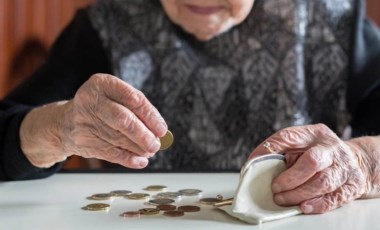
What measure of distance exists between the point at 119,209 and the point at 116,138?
4.1 inches

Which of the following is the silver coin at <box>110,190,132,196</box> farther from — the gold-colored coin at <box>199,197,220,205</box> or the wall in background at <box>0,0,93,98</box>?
the wall in background at <box>0,0,93,98</box>

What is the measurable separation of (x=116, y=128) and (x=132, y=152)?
43mm

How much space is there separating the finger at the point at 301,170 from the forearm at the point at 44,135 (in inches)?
14.3

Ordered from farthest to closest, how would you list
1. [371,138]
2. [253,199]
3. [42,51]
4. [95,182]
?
[42,51], [95,182], [371,138], [253,199]

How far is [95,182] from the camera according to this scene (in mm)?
1143

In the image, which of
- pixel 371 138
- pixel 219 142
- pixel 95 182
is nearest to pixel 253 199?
pixel 371 138

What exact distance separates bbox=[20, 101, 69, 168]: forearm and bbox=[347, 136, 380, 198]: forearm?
1.55 feet

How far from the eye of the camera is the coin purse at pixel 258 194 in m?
0.83

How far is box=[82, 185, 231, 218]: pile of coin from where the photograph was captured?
34.4 inches

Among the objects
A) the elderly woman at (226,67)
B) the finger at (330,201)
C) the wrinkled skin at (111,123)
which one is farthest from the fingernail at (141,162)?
the elderly woman at (226,67)

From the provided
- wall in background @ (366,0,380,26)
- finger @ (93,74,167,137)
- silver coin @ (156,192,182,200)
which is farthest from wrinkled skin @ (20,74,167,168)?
wall in background @ (366,0,380,26)

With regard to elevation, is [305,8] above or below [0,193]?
above

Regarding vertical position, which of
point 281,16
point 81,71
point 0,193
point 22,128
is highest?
point 281,16

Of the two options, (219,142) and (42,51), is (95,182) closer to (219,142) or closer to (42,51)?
(219,142)
